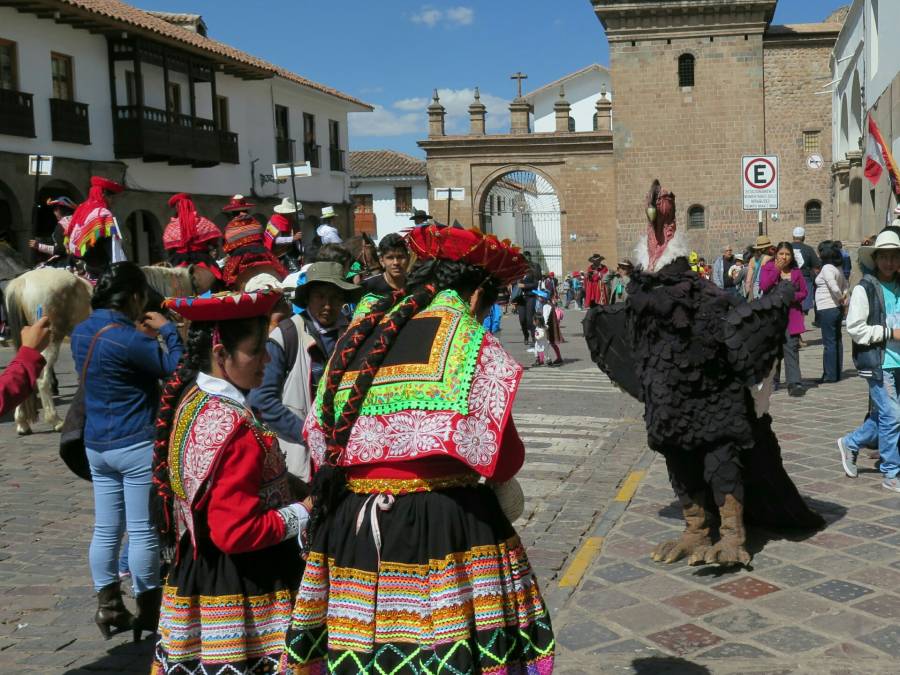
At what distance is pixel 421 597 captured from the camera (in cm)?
297

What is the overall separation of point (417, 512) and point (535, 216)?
1831 inches

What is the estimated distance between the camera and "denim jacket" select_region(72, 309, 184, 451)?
4.50 meters

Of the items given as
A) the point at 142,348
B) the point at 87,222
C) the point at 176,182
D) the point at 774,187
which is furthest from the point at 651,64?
the point at 142,348

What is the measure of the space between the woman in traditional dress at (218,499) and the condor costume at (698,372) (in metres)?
2.87

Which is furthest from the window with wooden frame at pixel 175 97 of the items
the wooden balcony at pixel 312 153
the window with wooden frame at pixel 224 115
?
the wooden balcony at pixel 312 153

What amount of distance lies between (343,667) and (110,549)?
6.94ft

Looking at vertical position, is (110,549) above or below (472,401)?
below

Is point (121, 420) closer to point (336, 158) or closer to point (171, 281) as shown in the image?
point (171, 281)

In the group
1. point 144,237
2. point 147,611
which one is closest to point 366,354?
point 147,611

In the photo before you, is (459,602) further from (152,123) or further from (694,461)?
(152,123)

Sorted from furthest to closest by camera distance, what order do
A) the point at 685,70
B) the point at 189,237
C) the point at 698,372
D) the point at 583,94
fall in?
the point at 583,94, the point at 685,70, the point at 189,237, the point at 698,372

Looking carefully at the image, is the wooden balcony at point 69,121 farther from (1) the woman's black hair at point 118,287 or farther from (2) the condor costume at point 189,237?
(1) the woman's black hair at point 118,287

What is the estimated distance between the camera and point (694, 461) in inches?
225

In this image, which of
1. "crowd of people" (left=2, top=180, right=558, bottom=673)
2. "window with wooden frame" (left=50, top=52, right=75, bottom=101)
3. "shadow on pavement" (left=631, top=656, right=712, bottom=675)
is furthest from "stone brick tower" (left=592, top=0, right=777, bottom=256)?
"crowd of people" (left=2, top=180, right=558, bottom=673)
